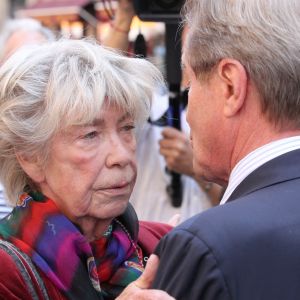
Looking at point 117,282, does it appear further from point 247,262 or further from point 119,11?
point 119,11

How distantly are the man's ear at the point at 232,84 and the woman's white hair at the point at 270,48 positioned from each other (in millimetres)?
13

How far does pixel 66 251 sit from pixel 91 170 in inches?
9.4

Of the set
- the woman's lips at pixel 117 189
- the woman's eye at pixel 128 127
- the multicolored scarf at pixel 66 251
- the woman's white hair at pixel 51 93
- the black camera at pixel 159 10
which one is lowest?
the multicolored scarf at pixel 66 251

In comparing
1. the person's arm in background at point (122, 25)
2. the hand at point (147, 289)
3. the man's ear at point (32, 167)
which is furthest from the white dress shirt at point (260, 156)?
the person's arm in background at point (122, 25)

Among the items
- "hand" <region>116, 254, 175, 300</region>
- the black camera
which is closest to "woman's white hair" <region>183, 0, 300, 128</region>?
"hand" <region>116, 254, 175, 300</region>

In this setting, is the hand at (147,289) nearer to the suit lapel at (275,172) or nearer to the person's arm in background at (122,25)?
the suit lapel at (275,172)

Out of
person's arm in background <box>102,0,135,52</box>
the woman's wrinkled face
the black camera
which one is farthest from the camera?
person's arm in background <box>102,0,135,52</box>

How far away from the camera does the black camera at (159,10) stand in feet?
8.93

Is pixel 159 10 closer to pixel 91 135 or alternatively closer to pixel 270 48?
pixel 91 135

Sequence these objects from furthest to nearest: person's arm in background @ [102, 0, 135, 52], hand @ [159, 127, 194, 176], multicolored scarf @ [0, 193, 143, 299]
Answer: person's arm in background @ [102, 0, 135, 52]
hand @ [159, 127, 194, 176]
multicolored scarf @ [0, 193, 143, 299]

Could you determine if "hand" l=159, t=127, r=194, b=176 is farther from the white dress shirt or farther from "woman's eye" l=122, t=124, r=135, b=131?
the white dress shirt

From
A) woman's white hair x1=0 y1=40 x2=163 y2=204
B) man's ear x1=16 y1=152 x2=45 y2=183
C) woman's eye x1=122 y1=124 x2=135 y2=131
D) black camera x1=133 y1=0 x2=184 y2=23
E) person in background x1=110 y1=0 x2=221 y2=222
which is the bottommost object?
Result: person in background x1=110 y1=0 x2=221 y2=222

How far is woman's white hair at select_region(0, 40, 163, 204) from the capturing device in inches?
66.0

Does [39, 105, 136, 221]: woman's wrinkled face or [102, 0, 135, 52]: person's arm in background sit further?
[102, 0, 135, 52]: person's arm in background
